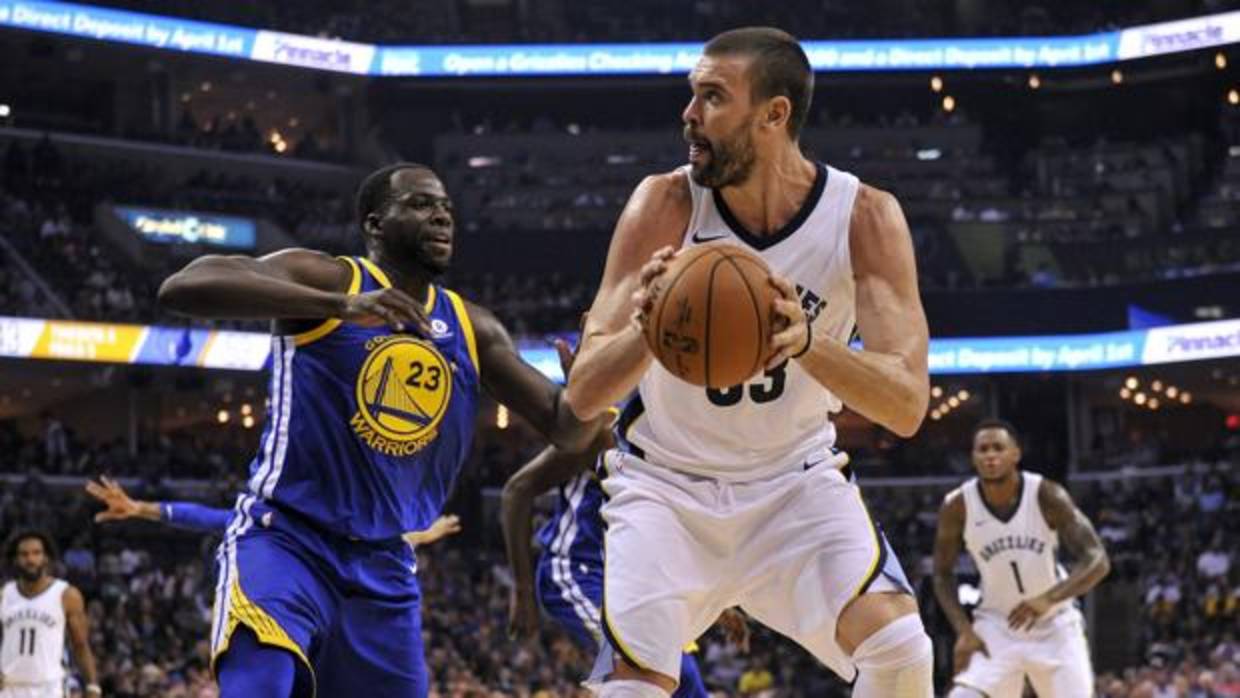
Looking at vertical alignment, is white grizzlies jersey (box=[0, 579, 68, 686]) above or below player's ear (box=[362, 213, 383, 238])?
below

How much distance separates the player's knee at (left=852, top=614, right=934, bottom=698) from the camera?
518 centimetres

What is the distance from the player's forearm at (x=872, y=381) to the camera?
4816mm

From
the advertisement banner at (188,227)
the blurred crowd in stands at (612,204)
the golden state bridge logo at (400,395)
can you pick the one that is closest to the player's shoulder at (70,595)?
the golden state bridge logo at (400,395)

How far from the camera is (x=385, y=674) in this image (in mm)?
5992

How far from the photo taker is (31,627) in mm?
13000

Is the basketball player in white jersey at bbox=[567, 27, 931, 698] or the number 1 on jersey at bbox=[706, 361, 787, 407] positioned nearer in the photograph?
the basketball player in white jersey at bbox=[567, 27, 931, 698]

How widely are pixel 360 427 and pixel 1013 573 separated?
6.02 metres

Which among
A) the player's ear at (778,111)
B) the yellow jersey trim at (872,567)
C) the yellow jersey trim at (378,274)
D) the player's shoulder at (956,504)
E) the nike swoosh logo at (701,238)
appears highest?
the player's ear at (778,111)

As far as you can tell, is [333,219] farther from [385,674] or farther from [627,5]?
[385,674]

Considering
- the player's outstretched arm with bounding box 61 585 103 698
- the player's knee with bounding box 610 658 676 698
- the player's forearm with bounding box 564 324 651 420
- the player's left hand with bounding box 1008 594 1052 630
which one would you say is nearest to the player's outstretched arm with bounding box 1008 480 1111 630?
the player's left hand with bounding box 1008 594 1052 630

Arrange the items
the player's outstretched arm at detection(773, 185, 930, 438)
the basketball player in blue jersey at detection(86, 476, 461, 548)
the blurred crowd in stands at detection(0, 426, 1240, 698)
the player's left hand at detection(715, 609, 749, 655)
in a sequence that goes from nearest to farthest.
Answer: the player's outstretched arm at detection(773, 185, 930, 438) < the player's left hand at detection(715, 609, 749, 655) < the basketball player in blue jersey at detection(86, 476, 461, 548) < the blurred crowd in stands at detection(0, 426, 1240, 698)

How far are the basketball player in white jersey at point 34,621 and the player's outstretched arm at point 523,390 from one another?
7.00 m

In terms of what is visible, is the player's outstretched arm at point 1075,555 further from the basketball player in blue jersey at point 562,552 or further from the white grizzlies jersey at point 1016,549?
the basketball player in blue jersey at point 562,552

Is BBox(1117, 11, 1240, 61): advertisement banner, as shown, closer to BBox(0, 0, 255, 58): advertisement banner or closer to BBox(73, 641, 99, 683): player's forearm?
BBox(0, 0, 255, 58): advertisement banner
